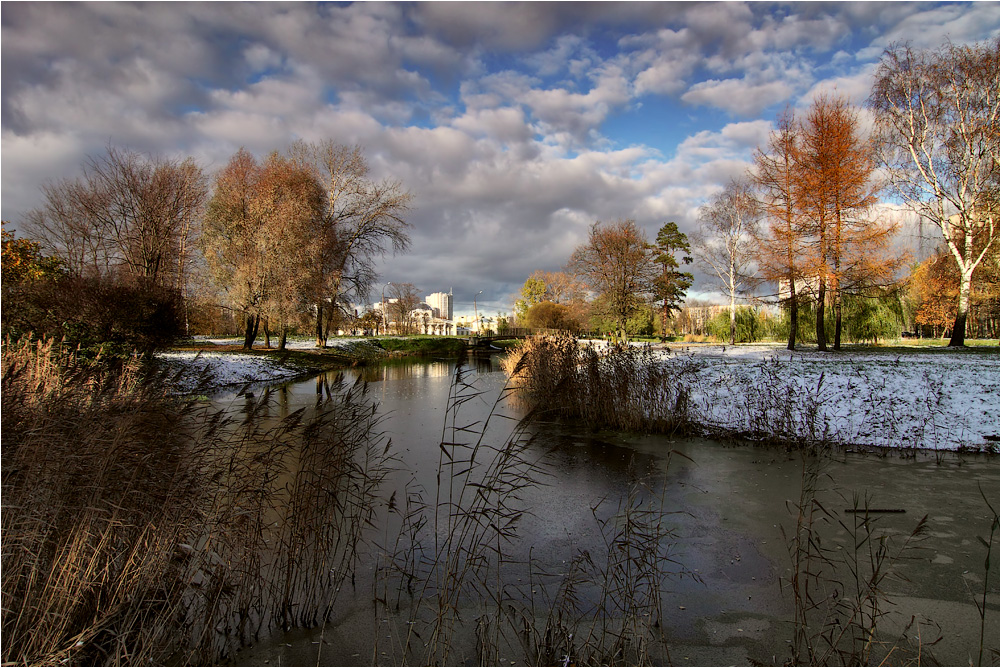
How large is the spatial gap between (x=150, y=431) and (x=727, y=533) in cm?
508

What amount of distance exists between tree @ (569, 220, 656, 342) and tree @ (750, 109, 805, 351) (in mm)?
17297

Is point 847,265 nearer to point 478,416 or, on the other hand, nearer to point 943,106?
point 943,106

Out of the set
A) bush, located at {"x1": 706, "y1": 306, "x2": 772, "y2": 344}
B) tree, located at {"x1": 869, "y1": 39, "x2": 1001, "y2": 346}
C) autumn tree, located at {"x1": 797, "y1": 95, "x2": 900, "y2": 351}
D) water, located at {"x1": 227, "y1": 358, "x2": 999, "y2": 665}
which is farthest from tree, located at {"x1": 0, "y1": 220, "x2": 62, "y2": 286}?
bush, located at {"x1": 706, "y1": 306, "x2": 772, "y2": 344}

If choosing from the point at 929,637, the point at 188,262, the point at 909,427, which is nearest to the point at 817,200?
the point at 909,427

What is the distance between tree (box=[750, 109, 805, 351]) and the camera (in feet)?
61.4

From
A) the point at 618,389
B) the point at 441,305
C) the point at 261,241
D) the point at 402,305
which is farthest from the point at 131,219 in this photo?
the point at 441,305

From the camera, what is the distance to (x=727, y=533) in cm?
509

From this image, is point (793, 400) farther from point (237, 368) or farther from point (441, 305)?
point (441, 305)

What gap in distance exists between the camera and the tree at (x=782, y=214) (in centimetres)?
1870

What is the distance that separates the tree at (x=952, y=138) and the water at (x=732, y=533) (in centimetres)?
1512

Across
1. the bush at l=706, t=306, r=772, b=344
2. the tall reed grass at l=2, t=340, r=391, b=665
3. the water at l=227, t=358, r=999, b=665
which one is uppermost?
the bush at l=706, t=306, r=772, b=344

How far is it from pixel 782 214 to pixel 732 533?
17269mm

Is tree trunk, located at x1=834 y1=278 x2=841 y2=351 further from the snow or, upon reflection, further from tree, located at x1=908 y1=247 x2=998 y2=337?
the snow

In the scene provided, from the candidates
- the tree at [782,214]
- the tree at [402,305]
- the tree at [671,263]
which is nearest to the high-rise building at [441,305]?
the tree at [402,305]
